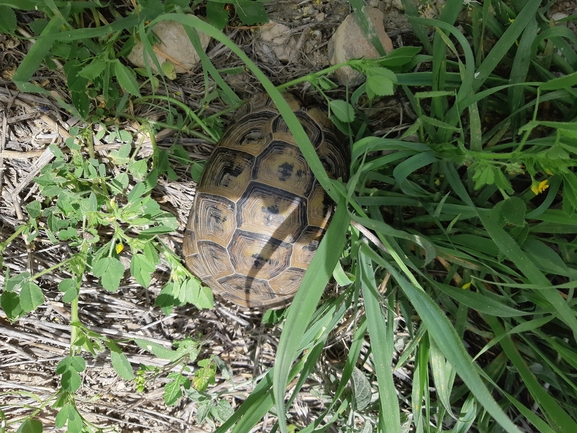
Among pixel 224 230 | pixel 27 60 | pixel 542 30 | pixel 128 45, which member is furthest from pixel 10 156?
pixel 542 30

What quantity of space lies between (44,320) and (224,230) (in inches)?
34.8

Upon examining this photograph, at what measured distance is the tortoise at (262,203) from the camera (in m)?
1.35

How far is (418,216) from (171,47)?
3.19ft

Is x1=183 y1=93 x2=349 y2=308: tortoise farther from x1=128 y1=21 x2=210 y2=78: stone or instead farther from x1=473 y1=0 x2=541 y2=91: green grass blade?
x1=473 y1=0 x2=541 y2=91: green grass blade

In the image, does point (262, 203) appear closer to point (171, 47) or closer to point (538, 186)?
point (171, 47)

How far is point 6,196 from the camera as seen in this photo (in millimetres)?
1631

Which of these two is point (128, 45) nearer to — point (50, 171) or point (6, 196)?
Result: point (50, 171)

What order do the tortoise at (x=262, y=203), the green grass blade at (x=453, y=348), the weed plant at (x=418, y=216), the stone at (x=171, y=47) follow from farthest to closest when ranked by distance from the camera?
the stone at (x=171, y=47) < the tortoise at (x=262, y=203) < the weed plant at (x=418, y=216) < the green grass blade at (x=453, y=348)

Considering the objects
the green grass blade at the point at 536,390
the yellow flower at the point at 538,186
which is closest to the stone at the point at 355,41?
the yellow flower at the point at 538,186

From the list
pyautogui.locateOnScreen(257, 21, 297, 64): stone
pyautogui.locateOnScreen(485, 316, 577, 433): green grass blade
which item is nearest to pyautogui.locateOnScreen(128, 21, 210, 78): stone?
pyautogui.locateOnScreen(257, 21, 297, 64): stone

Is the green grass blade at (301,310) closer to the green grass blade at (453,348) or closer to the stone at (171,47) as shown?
A: the green grass blade at (453,348)

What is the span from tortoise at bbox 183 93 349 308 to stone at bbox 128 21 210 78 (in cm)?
26

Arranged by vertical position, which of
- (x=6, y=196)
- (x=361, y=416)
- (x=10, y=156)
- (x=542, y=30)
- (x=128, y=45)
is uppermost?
(x=128, y=45)

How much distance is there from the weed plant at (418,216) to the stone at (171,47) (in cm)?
8
